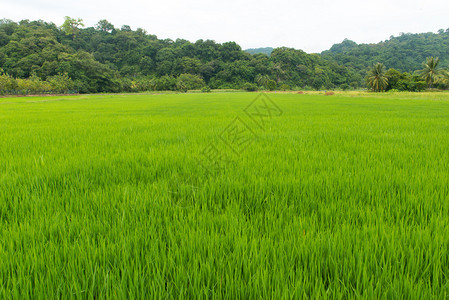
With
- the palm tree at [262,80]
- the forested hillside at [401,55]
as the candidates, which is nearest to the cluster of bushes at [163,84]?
the palm tree at [262,80]

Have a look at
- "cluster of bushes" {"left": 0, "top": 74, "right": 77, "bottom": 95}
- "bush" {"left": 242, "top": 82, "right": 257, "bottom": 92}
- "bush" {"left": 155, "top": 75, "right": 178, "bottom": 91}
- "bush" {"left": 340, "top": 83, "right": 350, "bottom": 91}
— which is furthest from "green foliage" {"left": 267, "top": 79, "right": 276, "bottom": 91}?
"cluster of bushes" {"left": 0, "top": 74, "right": 77, "bottom": 95}

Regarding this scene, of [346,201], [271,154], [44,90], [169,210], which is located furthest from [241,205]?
[44,90]

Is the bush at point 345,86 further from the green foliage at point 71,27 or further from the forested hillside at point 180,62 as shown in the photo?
the green foliage at point 71,27

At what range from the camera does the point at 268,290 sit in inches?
29.4

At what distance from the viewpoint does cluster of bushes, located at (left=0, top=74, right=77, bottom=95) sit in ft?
123

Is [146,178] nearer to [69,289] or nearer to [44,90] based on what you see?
[69,289]

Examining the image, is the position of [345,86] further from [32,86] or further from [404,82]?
[32,86]

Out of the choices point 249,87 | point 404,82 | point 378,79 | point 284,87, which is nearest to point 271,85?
point 284,87

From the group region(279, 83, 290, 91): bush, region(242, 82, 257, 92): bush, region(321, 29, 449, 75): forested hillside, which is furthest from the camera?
region(321, 29, 449, 75): forested hillside

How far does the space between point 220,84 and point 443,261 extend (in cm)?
8538

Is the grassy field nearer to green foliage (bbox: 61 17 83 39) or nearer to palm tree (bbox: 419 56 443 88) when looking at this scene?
palm tree (bbox: 419 56 443 88)

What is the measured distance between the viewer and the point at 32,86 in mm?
40812

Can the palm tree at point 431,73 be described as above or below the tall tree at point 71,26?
below

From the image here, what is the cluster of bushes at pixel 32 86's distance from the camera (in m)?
37.5
